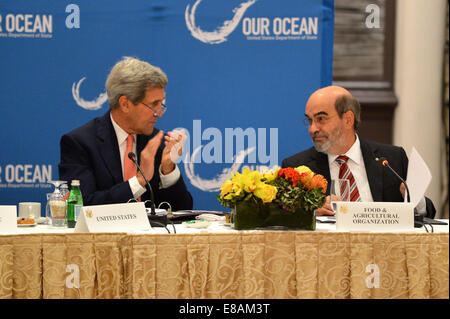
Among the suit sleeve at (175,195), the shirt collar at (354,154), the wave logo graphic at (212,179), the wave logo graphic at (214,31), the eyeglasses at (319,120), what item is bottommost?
the suit sleeve at (175,195)

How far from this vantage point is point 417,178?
9.79 ft

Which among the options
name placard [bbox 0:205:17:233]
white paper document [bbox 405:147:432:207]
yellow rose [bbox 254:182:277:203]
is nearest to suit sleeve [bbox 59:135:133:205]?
name placard [bbox 0:205:17:233]

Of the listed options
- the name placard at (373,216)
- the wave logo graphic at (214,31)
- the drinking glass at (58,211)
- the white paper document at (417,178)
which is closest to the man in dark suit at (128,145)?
the wave logo graphic at (214,31)

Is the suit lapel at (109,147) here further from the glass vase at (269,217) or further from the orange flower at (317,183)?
the orange flower at (317,183)

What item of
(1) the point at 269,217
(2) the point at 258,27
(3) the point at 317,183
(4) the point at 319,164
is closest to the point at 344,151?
(4) the point at 319,164

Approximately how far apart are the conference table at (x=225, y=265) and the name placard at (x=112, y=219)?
81mm

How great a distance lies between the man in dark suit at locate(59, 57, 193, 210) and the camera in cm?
404

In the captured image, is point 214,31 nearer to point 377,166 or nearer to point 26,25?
point 26,25

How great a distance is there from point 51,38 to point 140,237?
241 cm

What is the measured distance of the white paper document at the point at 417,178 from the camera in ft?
9.52

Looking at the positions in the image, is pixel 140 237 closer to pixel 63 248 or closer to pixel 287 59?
pixel 63 248

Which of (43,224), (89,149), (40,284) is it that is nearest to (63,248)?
(40,284)

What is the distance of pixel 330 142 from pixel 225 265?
1.65 meters

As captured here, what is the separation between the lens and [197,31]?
4.47 m
